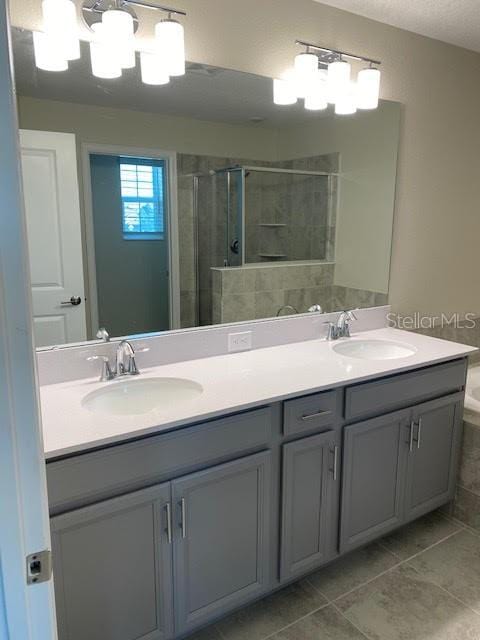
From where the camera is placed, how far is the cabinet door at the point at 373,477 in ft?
6.27

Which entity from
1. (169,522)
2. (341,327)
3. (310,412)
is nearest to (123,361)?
Answer: (169,522)

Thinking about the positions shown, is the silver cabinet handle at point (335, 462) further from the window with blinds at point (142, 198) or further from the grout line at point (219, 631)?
the window with blinds at point (142, 198)

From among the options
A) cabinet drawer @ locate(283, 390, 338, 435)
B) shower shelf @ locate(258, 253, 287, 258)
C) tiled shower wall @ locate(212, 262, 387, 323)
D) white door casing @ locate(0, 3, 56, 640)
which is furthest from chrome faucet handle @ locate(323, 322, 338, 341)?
white door casing @ locate(0, 3, 56, 640)

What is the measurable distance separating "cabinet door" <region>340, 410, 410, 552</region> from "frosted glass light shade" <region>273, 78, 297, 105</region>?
1.45 metres

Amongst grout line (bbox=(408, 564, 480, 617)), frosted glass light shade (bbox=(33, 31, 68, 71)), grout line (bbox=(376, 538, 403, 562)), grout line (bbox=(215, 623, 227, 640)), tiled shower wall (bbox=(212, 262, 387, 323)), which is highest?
frosted glass light shade (bbox=(33, 31, 68, 71))

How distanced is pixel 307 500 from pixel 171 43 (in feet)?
5.79

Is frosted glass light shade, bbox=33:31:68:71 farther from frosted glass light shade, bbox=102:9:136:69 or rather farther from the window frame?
the window frame

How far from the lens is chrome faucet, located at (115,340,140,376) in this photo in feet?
6.02

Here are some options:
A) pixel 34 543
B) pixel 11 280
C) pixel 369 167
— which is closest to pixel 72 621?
pixel 34 543

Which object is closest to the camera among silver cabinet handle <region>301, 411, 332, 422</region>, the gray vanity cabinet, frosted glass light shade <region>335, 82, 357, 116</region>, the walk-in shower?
silver cabinet handle <region>301, 411, 332, 422</region>

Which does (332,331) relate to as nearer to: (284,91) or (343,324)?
(343,324)

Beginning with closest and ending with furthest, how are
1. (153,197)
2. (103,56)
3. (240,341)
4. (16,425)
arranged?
(16,425) < (103,56) < (153,197) < (240,341)

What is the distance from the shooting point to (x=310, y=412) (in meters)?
1.74

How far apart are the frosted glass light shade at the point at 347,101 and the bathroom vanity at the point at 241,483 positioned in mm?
1192
